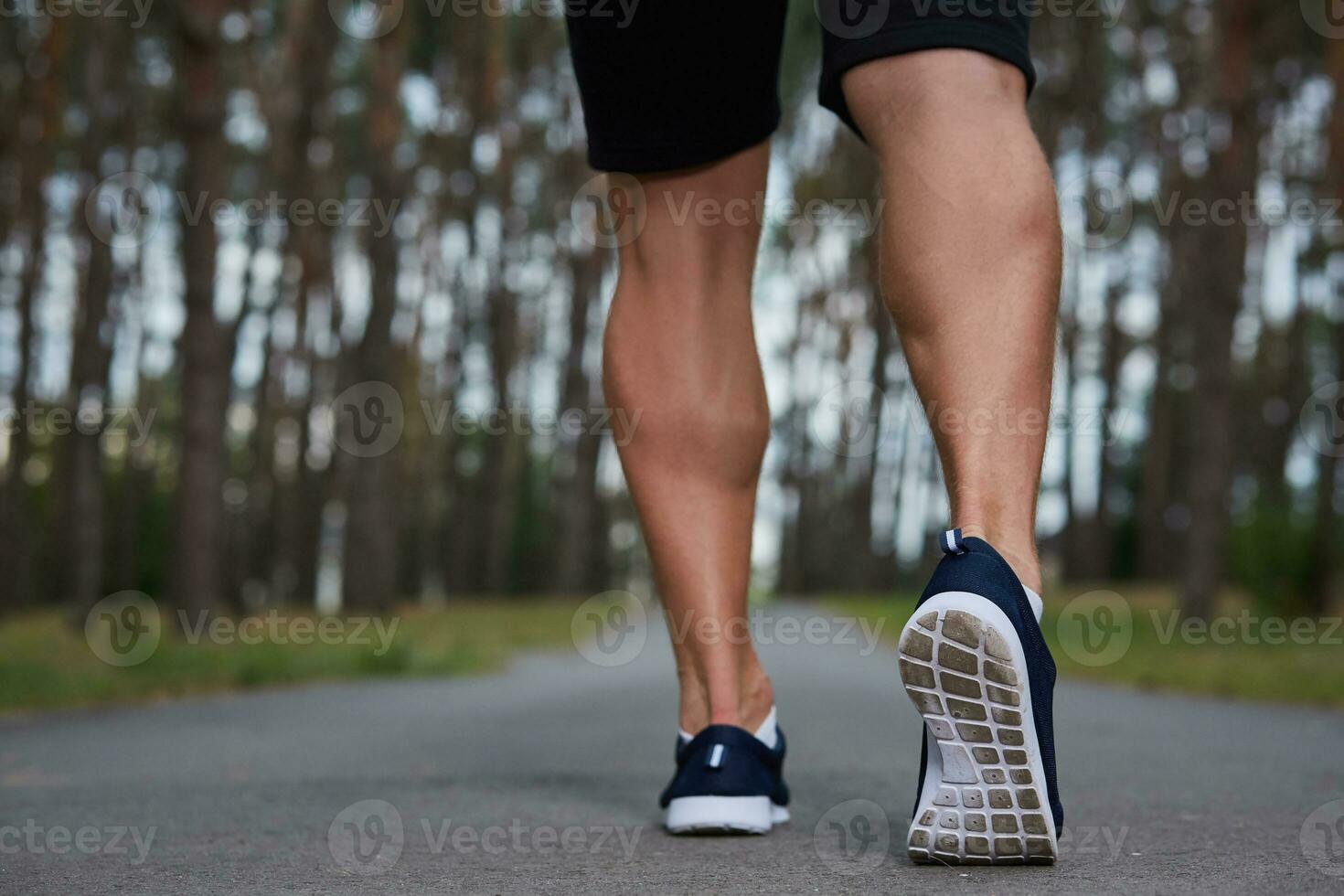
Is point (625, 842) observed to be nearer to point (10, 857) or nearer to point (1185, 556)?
point (10, 857)

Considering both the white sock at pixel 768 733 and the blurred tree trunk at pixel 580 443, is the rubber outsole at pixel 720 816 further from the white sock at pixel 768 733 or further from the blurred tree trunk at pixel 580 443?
the blurred tree trunk at pixel 580 443

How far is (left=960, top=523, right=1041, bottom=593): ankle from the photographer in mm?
1489

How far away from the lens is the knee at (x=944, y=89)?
1.65m

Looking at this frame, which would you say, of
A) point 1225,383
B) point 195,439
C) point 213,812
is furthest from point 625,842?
point 1225,383

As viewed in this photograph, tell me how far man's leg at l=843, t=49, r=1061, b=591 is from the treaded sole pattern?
0.51 ft

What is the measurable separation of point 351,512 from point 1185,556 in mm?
9119

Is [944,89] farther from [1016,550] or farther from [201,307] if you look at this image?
[201,307]

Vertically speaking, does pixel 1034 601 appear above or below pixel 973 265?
below

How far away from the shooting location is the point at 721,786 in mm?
1801

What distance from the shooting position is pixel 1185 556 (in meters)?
10.9

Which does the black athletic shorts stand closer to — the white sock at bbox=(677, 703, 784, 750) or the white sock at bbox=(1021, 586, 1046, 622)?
the white sock at bbox=(1021, 586, 1046, 622)

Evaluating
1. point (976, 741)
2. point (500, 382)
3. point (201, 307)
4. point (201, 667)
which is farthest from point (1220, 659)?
point (500, 382)

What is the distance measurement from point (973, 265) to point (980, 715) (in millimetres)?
537

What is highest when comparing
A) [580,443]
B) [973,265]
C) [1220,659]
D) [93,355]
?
[93,355]
